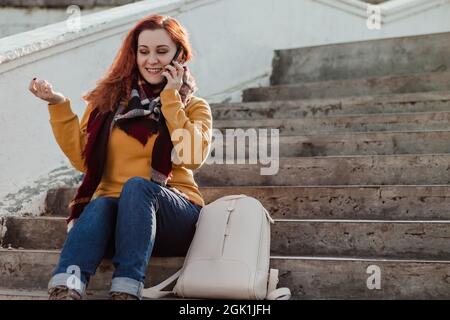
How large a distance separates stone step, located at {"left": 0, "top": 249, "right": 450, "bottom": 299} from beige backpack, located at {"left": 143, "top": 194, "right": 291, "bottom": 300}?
162mm

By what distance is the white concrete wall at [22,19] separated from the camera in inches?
261

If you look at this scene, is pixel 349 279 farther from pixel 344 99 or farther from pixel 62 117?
pixel 344 99

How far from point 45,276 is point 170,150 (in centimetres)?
81

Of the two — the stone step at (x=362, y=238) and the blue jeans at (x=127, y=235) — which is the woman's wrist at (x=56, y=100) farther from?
the stone step at (x=362, y=238)

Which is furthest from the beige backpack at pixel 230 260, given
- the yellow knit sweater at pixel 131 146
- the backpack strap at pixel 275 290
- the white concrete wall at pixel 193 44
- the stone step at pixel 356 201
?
the white concrete wall at pixel 193 44

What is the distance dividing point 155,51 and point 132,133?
372mm

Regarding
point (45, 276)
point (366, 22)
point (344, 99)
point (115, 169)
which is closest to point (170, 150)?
point (115, 169)

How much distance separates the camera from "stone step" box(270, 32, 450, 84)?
532 cm

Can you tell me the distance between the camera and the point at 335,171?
3.40 meters

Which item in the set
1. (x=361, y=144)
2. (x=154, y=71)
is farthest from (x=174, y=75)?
(x=361, y=144)

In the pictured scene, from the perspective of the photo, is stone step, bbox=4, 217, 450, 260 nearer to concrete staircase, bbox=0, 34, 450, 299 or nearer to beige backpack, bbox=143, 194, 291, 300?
concrete staircase, bbox=0, 34, 450, 299

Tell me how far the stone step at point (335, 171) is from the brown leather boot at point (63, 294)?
1515 mm

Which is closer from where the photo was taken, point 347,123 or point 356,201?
point 356,201

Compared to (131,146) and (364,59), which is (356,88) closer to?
(364,59)
